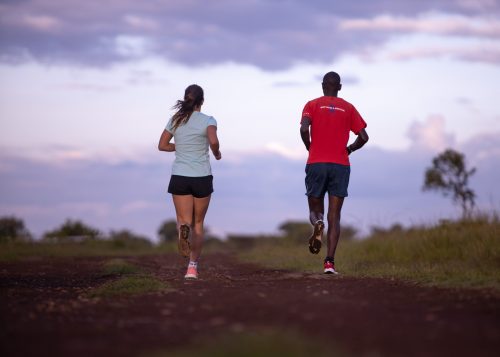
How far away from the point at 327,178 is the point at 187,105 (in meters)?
2.22

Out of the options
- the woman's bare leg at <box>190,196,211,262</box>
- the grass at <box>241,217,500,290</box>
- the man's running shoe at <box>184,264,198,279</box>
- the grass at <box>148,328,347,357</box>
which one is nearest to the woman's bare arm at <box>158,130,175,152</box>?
the woman's bare leg at <box>190,196,211,262</box>

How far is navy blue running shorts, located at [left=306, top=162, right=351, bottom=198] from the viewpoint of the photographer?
12.3m

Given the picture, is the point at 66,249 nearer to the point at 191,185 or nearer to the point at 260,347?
the point at 191,185

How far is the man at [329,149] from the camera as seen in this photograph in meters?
12.3

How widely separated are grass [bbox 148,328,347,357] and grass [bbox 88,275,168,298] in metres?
3.78

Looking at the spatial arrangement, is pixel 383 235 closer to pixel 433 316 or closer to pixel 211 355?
pixel 433 316

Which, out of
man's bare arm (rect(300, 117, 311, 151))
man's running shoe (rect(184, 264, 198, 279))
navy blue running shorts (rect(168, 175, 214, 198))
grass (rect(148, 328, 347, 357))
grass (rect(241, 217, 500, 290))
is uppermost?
man's bare arm (rect(300, 117, 311, 151))

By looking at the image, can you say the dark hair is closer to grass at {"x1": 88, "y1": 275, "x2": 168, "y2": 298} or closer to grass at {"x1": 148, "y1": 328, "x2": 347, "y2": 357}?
grass at {"x1": 88, "y1": 275, "x2": 168, "y2": 298}

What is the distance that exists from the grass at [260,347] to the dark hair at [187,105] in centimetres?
596

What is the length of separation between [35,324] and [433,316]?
3.19 meters

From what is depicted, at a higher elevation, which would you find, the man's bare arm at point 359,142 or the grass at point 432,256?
the man's bare arm at point 359,142

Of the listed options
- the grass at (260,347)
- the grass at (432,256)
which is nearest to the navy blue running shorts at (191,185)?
the grass at (432,256)

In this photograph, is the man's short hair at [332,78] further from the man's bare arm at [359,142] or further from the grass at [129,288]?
the grass at [129,288]

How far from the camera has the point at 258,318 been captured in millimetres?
7199
